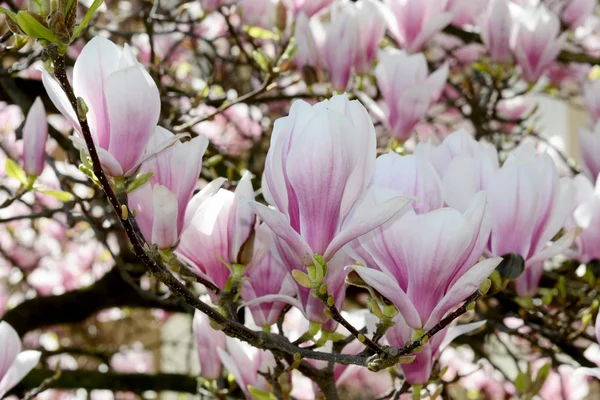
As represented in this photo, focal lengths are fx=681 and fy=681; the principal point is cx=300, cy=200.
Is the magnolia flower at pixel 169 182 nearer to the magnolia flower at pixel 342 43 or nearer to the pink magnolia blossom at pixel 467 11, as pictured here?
the magnolia flower at pixel 342 43

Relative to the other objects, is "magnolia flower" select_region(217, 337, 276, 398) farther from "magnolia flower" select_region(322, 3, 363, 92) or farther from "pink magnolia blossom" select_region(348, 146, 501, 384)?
"magnolia flower" select_region(322, 3, 363, 92)

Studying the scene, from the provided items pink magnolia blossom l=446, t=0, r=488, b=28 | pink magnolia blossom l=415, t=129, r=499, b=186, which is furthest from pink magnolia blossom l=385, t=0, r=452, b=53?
pink magnolia blossom l=415, t=129, r=499, b=186

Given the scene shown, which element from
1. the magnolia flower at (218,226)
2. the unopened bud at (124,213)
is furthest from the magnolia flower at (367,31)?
the unopened bud at (124,213)

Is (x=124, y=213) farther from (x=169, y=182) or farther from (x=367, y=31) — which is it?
(x=367, y=31)

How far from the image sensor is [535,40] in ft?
4.12

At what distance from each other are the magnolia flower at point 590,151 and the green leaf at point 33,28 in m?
0.80

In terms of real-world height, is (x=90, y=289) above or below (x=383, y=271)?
below

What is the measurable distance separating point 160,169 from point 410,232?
238 millimetres

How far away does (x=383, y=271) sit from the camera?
0.56m

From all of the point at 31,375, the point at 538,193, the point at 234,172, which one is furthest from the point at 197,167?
the point at 31,375

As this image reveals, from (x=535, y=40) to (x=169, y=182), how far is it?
0.88 m

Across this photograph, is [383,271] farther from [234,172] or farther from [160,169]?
[234,172]

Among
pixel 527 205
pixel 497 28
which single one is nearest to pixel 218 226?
pixel 527 205

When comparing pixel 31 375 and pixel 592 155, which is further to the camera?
pixel 31 375
